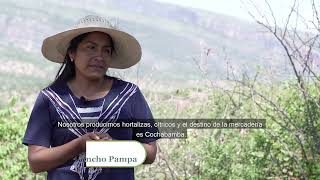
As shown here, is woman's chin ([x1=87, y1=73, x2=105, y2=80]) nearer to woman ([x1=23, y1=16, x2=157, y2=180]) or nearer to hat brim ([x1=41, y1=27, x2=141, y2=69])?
woman ([x1=23, y1=16, x2=157, y2=180])

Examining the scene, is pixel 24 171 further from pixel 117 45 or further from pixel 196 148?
pixel 117 45

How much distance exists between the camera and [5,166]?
526 cm

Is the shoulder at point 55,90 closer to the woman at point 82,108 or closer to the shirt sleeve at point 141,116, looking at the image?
the woman at point 82,108

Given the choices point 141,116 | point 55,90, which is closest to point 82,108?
point 55,90

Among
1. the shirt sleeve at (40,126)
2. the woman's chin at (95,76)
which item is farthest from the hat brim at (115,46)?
the shirt sleeve at (40,126)

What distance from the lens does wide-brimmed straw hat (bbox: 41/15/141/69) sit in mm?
2329

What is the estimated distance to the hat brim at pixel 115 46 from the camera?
7.76 ft

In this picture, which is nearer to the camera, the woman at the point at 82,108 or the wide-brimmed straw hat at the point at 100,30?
the woman at the point at 82,108

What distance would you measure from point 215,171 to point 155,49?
187 metres

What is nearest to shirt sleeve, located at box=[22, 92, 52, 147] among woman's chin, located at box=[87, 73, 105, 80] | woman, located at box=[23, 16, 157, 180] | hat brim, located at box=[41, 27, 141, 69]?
woman, located at box=[23, 16, 157, 180]

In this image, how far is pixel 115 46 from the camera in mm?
2508

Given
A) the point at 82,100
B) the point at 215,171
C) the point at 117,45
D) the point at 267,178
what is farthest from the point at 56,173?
the point at 267,178

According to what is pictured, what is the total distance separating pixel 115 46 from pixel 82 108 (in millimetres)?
400

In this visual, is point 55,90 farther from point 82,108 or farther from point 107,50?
point 107,50
